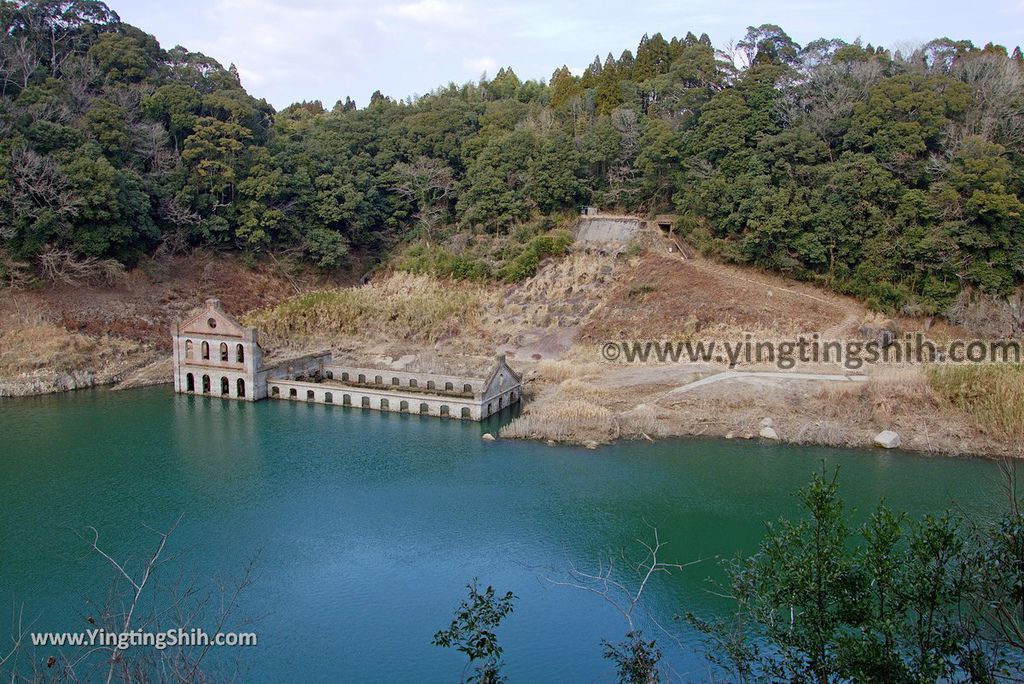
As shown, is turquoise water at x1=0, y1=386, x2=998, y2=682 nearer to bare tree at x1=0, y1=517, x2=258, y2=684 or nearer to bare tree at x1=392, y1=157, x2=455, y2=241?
bare tree at x1=0, y1=517, x2=258, y2=684

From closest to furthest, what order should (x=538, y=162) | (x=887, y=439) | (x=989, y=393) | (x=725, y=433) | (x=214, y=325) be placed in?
(x=989, y=393) < (x=887, y=439) < (x=725, y=433) < (x=214, y=325) < (x=538, y=162)

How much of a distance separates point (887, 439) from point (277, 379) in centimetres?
2177

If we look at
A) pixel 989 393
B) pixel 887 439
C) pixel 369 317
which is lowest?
pixel 887 439

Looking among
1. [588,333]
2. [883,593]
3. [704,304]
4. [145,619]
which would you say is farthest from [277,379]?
[883,593]

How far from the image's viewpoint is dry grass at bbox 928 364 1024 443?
973 inches

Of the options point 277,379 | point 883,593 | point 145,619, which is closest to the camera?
point 883,593

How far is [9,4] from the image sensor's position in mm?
41719

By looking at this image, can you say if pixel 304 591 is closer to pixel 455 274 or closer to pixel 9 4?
pixel 455 274

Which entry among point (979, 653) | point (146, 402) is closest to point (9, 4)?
point (146, 402)

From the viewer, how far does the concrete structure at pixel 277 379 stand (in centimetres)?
3038

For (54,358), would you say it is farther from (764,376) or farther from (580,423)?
(764,376)

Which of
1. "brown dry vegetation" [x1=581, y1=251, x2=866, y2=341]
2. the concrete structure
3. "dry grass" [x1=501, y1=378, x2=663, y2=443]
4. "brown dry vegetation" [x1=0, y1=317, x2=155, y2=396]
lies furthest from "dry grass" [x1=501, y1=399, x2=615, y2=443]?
"brown dry vegetation" [x1=0, y1=317, x2=155, y2=396]

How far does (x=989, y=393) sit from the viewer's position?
2538 centimetres

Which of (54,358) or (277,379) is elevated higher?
(54,358)
